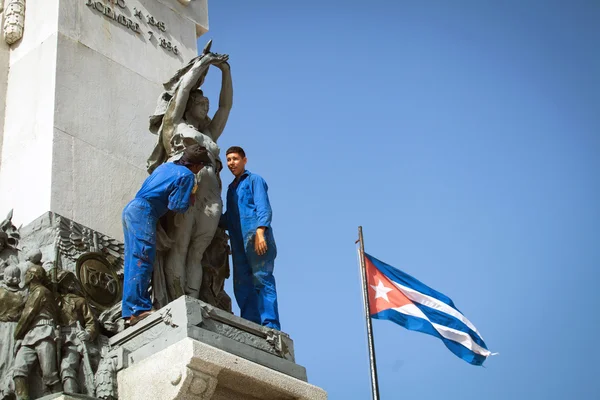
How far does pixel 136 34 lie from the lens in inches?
532

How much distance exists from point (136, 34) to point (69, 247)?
3.51 metres

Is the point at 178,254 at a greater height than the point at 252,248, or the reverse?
the point at 252,248

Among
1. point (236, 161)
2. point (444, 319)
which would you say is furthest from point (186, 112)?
point (444, 319)

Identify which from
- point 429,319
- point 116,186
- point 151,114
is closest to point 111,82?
point 151,114

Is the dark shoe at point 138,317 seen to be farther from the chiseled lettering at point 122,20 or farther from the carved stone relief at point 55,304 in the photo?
the chiseled lettering at point 122,20

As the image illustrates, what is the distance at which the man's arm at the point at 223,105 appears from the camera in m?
12.0

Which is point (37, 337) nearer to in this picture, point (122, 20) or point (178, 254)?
point (178, 254)

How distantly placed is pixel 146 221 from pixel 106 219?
1.35 metres

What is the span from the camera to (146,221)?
34.3ft

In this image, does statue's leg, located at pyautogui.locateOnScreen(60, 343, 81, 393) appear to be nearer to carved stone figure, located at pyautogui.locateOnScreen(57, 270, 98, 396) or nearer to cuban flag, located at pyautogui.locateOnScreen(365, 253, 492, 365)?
carved stone figure, located at pyautogui.locateOnScreen(57, 270, 98, 396)

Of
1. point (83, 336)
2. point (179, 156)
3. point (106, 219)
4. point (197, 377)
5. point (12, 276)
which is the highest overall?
point (179, 156)

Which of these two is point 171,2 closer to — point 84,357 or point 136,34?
point 136,34

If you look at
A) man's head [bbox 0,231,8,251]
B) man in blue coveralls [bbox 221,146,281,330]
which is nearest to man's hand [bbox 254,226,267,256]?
man in blue coveralls [bbox 221,146,281,330]

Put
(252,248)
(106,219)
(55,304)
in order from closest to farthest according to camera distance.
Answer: (55,304), (252,248), (106,219)
